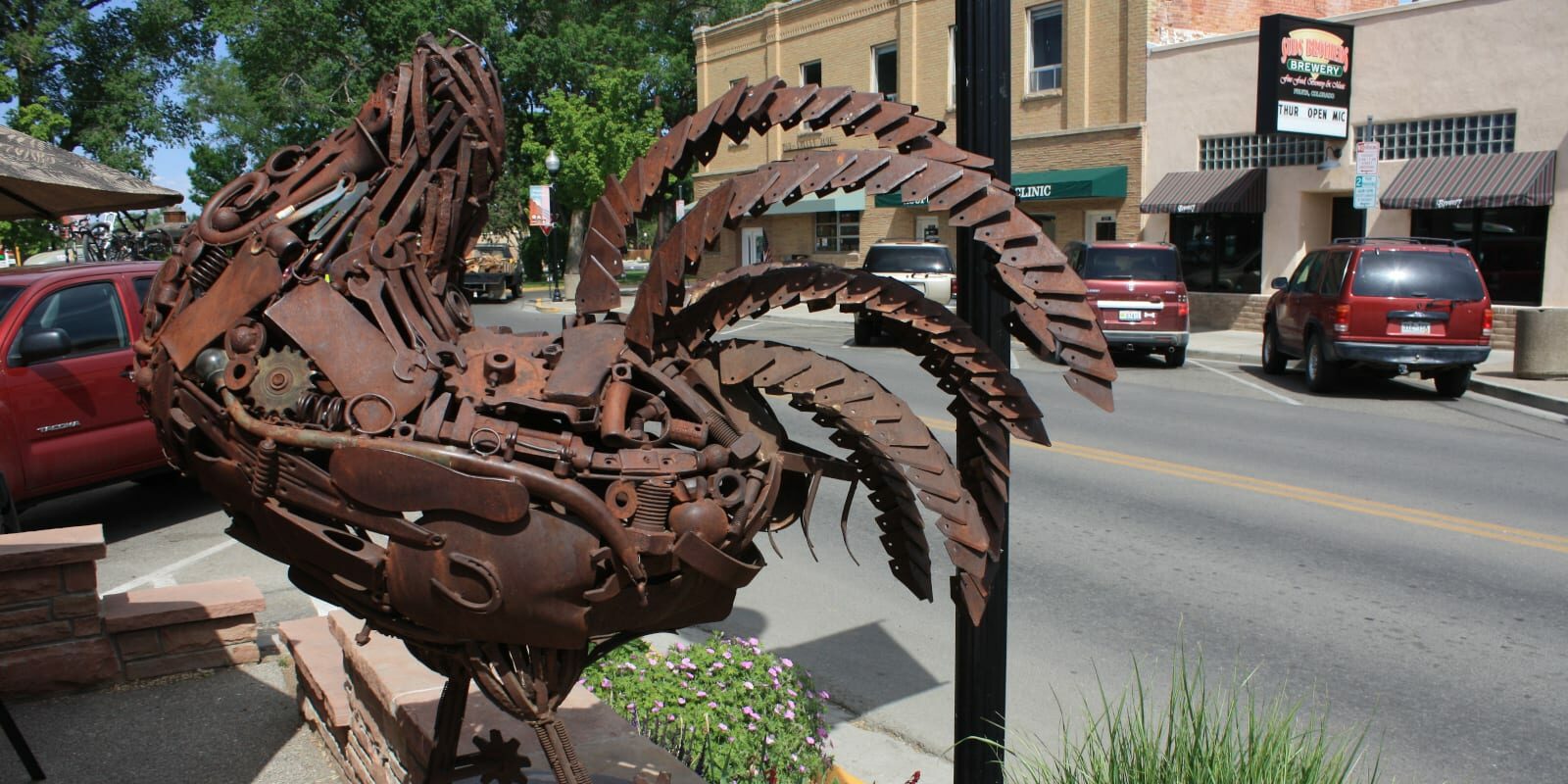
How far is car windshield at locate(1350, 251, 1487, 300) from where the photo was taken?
1434 cm

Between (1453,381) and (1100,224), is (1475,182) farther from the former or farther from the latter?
(1100,224)

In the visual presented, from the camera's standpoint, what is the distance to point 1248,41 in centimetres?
2303

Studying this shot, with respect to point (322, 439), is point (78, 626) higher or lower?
lower

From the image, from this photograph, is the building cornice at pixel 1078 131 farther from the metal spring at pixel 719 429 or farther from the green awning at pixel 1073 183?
the metal spring at pixel 719 429

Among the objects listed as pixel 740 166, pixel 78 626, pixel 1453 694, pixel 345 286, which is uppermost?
pixel 740 166

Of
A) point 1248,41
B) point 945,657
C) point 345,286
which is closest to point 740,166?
point 1248,41

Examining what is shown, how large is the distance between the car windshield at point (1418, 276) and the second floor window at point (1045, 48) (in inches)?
579

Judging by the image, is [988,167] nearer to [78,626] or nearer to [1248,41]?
[78,626]

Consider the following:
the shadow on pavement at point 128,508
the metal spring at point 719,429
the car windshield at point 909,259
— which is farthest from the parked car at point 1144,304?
the metal spring at point 719,429

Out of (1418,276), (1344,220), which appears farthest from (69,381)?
(1344,220)

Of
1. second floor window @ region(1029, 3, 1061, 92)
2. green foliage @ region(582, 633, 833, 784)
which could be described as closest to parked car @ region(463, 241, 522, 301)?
second floor window @ region(1029, 3, 1061, 92)

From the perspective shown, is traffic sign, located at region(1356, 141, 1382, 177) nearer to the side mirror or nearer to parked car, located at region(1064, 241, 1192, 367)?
parked car, located at region(1064, 241, 1192, 367)

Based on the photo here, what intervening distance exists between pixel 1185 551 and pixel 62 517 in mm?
8290

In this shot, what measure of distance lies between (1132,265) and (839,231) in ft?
56.9
